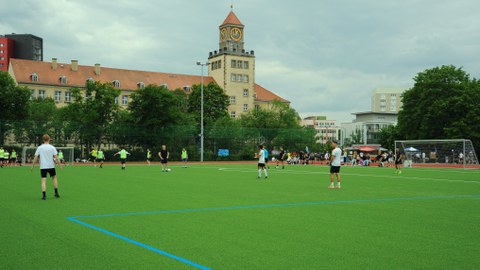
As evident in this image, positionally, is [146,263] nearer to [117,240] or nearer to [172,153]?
[117,240]

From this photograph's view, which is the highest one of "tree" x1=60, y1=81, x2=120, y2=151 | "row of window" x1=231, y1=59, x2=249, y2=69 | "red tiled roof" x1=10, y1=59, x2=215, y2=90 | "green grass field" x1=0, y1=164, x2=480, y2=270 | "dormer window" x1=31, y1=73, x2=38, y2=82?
"row of window" x1=231, y1=59, x2=249, y2=69

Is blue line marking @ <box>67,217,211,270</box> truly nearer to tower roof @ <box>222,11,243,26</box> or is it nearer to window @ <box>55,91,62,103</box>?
window @ <box>55,91,62,103</box>

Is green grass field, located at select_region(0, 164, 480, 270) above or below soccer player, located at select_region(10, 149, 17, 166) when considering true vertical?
below

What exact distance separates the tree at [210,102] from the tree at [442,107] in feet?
124

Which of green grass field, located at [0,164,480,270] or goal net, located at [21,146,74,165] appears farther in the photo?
goal net, located at [21,146,74,165]

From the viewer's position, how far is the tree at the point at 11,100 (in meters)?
63.2

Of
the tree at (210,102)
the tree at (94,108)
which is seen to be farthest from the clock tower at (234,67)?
the tree at (94,108)

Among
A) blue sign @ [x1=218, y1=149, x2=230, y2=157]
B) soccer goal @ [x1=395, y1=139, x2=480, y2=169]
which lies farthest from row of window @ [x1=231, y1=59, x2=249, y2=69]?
soccer goal @ [x1=395, y1=139, x2=480, y2=169]

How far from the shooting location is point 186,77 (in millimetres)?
121312

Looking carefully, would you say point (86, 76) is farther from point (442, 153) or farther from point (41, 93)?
point (442, 153)

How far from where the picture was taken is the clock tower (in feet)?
385

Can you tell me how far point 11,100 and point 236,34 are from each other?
65304 millimetres

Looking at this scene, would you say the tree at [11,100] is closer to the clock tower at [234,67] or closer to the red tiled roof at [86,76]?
the red tiled roof at [86,76]

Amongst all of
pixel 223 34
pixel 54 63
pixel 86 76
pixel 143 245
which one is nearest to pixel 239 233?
pixel 143 245
